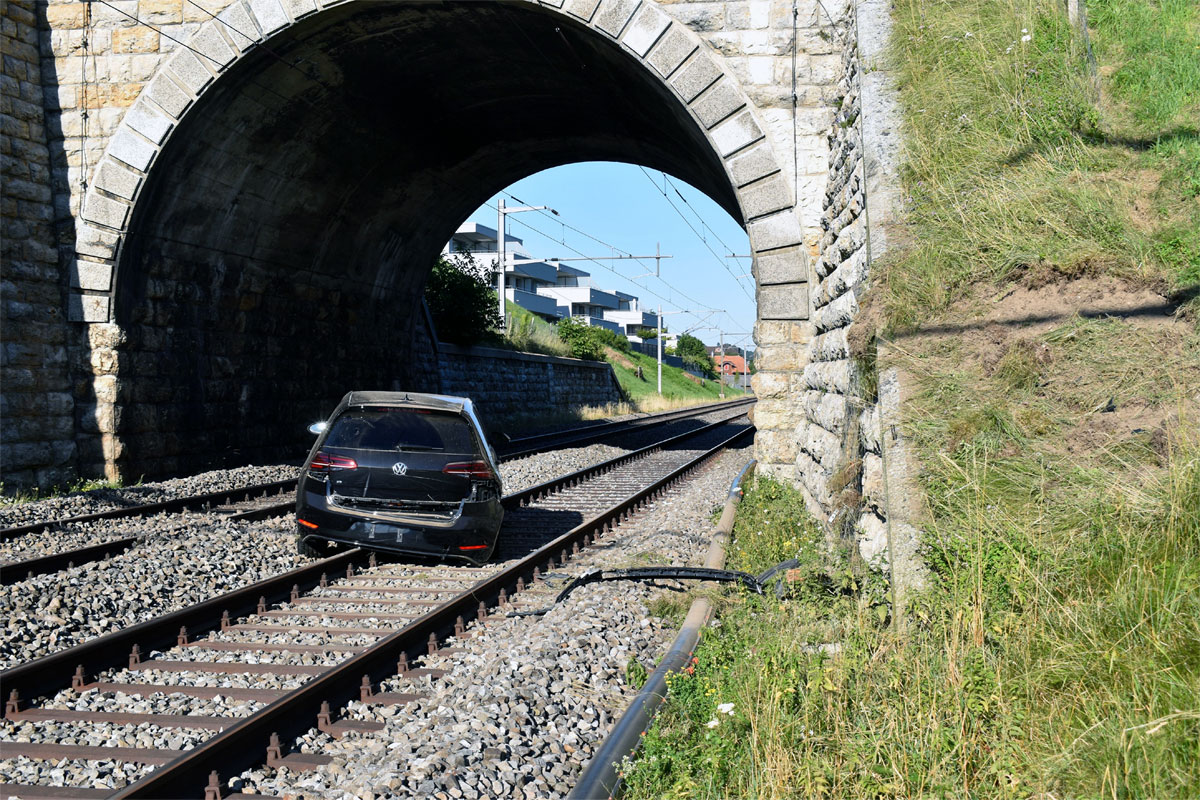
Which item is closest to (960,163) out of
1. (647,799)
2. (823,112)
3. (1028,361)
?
(1028,361)

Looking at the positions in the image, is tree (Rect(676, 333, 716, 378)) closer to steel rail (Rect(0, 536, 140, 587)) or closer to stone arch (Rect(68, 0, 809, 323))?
stone arch (Rect(68, 0, 809, 323))

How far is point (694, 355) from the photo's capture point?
308 feet

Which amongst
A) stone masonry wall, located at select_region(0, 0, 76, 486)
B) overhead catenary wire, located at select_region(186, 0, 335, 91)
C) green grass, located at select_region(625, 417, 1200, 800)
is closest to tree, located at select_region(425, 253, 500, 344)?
overhead catenary wire, located at select_region(186, 0, 335, 91)

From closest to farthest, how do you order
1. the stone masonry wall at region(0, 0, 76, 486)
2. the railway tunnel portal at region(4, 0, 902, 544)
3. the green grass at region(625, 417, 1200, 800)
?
the green grass at region(625, 417, 1200, 800), the railway tunnel portal at region(4, 0, 902, 544), the stone masonry wall at region(0, 0, 76, 486)

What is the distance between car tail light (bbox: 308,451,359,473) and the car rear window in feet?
0.54

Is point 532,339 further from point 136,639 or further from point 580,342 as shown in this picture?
point 136,639

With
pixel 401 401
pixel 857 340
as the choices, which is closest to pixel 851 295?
pixel 857 340

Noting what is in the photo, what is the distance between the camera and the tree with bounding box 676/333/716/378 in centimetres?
9181

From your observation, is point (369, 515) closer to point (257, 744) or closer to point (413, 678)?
point (413, 678)

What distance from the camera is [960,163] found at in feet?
22.9

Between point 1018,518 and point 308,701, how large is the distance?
357 cm

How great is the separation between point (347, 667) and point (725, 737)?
2330 mm

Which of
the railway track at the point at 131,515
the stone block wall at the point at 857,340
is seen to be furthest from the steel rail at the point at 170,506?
the stone block wall at the point at 857,340

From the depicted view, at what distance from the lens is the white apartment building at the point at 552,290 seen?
78312mm
